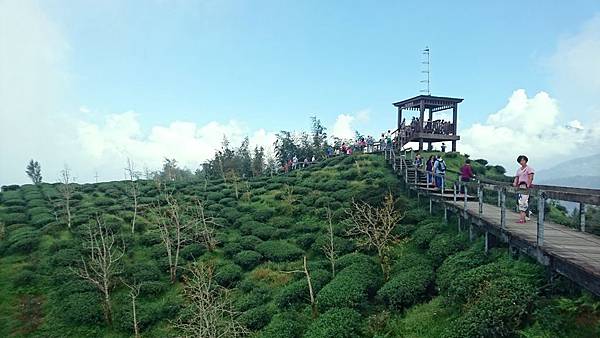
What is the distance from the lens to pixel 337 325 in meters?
13.3

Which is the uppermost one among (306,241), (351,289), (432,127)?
(432,127)

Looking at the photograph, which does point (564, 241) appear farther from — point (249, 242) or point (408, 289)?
point (249, 242)

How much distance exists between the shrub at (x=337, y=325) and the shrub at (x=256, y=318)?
8.81 ft

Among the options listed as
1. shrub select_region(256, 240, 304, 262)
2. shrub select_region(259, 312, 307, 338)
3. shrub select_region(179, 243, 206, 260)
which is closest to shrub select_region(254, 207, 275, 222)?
shrub select_region(256, 240, 304, 262)

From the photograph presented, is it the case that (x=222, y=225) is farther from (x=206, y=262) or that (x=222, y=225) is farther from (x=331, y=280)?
(x=331, y=280)

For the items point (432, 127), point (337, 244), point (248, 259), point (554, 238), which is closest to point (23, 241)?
point (248, 259)

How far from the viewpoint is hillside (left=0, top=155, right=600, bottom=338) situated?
8867 mm

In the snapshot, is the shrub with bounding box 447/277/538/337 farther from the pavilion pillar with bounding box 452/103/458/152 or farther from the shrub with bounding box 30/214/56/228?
the shrub with bounding box 30/214/56/228

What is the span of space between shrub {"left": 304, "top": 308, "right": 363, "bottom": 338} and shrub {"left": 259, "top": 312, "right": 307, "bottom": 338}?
2.02ft

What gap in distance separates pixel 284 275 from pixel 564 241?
13.8m

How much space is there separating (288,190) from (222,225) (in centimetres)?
718

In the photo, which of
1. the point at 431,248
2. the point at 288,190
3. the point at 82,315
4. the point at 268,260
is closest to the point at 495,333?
the point at 431,248

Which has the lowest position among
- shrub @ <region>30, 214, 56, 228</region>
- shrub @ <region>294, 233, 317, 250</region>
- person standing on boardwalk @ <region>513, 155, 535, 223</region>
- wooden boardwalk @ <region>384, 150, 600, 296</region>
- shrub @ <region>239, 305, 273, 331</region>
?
shrub @ <region>239, 305, 273, 331</region>

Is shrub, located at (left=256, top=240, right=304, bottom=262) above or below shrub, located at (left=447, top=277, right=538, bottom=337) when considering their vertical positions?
below
